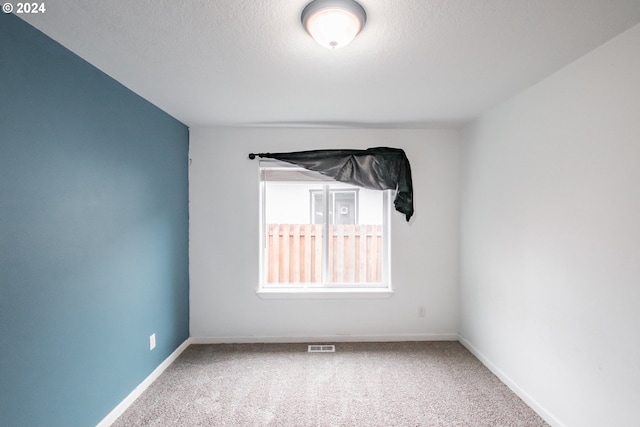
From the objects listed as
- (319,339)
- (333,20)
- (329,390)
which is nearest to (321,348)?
(319,339)

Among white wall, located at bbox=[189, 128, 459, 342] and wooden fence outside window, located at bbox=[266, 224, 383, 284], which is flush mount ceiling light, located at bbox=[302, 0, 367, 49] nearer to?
white wall, located at bbox=[189, 128, 459, 342]

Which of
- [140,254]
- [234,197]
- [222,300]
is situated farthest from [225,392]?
[234,197]

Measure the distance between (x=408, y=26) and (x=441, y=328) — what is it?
303 cm

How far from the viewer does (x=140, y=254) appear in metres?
2.38

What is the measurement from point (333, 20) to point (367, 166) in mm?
2025

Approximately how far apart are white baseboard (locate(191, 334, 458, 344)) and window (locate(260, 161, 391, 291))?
1.75ft

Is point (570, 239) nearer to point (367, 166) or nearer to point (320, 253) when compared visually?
point (367, 166)

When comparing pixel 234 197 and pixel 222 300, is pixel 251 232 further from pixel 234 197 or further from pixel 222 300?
pixel 222 300

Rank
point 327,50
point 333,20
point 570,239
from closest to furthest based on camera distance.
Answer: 1. point 333,20
2. point 327,50
3. point 570,239

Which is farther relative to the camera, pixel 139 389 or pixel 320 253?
pixel 320 253

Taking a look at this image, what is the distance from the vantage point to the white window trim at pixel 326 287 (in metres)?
3.31

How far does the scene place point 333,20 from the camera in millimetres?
1335

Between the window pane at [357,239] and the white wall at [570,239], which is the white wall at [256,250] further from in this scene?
the white wall at [570,239]

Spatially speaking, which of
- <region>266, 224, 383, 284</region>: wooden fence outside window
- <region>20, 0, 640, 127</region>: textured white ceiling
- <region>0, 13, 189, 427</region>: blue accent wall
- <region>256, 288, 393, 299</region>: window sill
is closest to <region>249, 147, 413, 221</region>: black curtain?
<region>266, 224, 383, 284</region>: wooden fence outside window
